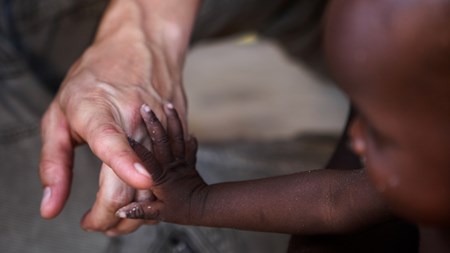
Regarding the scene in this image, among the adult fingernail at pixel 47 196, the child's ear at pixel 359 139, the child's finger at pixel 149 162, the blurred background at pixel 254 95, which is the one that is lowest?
the blurred background at pixel 254 95

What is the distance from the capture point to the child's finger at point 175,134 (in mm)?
915

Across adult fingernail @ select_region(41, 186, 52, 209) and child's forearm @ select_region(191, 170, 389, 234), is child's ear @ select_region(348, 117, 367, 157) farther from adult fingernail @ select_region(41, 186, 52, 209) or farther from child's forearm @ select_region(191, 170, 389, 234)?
adult fingernail @ select_region(41, 186, 52, 209)

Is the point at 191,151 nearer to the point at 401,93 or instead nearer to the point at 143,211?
the point at 143,211

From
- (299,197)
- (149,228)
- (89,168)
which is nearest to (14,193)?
(89,168)

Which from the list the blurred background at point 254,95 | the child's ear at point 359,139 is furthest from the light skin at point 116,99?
the blurred background at point 254,95

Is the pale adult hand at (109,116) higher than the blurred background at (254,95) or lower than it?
A: higher

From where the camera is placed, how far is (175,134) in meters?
0.93

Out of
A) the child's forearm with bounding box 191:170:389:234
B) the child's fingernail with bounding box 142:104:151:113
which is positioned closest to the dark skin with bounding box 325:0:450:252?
the child's forearm with bounding box 191:170:389:234

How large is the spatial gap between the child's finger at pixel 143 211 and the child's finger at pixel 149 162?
0.04m

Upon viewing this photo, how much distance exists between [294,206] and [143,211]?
7.0 inches

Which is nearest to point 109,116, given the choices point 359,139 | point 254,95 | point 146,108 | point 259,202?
point 146,108

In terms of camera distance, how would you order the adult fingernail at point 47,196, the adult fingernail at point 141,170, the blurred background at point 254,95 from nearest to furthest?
the adult fingernail at point 141,170, the adult fingernail at point 47,196, the blurred background at point 254,95

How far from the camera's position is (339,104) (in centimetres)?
185

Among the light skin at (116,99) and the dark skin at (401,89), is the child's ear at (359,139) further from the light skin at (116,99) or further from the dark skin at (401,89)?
the light skin at (116,99)
